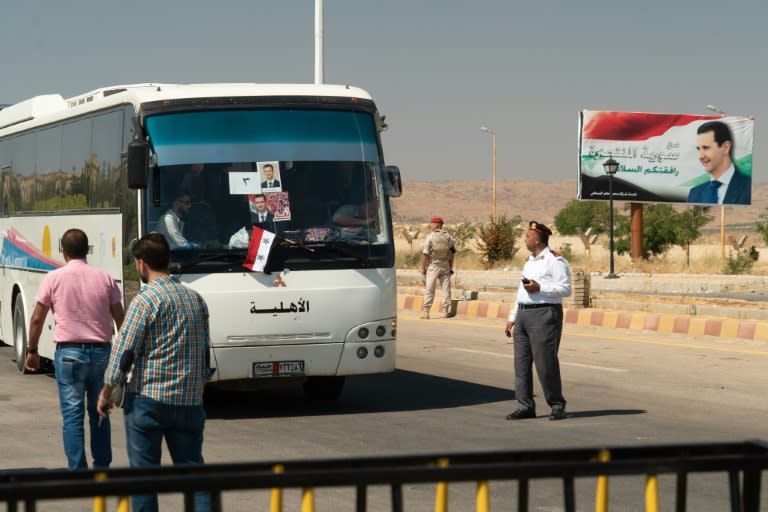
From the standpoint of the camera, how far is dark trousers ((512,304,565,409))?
11.6m

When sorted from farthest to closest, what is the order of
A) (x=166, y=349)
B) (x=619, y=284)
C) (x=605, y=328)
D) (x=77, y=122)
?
(x=619, y=284), (x=605, y=328), (x=77, y=122), (x=166, y=349)

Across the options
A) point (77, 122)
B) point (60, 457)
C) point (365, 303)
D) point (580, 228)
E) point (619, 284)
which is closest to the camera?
point (60, 457)

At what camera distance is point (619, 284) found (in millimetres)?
36062

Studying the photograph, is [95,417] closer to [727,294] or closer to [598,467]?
[598,467]

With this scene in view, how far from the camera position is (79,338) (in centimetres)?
845

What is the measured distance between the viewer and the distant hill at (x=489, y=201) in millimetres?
161375

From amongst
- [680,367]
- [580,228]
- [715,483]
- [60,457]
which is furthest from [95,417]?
[580,228]

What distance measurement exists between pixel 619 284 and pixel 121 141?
25016 mm

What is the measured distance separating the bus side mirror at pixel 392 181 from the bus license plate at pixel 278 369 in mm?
1848

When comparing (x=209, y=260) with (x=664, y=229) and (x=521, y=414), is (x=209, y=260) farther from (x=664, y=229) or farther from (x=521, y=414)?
(x=664, y=229)

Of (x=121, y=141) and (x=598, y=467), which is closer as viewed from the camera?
(x=598, y=467)

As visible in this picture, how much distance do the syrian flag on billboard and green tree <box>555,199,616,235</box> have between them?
74051 mm

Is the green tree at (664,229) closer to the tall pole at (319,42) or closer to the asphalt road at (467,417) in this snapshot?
the tall pole at (319,42)

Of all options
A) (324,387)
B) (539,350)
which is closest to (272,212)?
(324,387)
